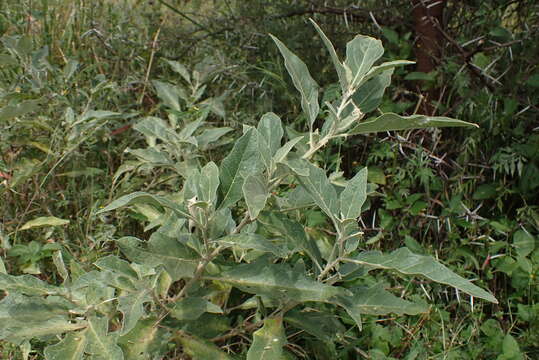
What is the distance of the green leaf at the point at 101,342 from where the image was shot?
1353 mm

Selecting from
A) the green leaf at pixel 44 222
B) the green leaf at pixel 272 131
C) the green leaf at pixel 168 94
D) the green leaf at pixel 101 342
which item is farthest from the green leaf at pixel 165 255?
the green leaf at pixel 168 94

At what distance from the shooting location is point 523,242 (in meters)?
2.22

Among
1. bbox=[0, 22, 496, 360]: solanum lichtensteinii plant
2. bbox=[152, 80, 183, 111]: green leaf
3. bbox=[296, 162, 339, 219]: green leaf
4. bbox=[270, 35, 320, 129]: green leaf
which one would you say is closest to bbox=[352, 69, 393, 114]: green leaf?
bbox=[0, 22, 496, 360]: solanum lichtensteinii plant

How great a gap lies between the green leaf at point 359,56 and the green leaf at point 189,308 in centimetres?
63

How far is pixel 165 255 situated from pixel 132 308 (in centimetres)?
14

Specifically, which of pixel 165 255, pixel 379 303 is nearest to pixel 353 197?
pixel 379 303

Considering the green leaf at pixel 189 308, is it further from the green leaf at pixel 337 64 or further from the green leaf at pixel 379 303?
the green leaf at pixel 337 64

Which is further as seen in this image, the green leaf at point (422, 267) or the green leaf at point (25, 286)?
the green leaf at point (25, 286)

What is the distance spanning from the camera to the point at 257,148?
139 centimetres

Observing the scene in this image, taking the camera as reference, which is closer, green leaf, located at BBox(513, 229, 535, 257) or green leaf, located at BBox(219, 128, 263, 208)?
green leaf, located at BBox(219, 128, 263, 208)

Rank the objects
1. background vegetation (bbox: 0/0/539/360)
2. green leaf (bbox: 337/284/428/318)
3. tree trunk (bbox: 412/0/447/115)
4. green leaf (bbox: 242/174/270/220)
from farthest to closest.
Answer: tree trunk (bbox: 412/0/447/115), background vegetation (bbox: 0/0/539/360), green leaf (bbox: 337/284/428/318), green leaf (bbox: 242/174/270/220)

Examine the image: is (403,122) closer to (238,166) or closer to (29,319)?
(238,166)

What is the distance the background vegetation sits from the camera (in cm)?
212

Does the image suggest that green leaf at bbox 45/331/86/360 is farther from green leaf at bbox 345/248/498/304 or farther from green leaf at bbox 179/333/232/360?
green leaf at bbox 345/248/498/304
